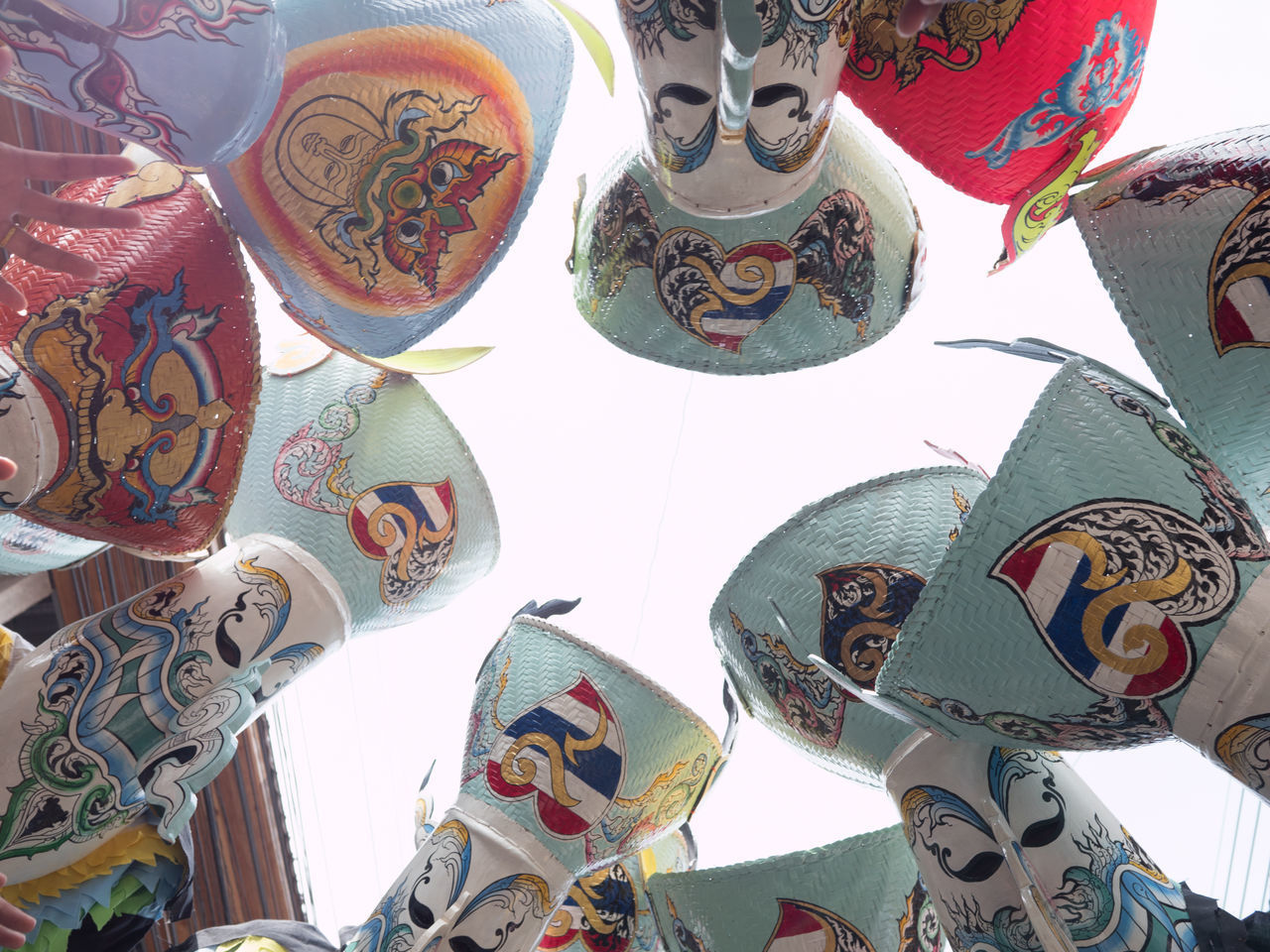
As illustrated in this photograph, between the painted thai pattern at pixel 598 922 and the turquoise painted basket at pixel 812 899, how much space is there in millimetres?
167

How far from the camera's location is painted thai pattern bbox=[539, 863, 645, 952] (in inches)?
48.1

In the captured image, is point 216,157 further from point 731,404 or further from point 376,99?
point 731,404

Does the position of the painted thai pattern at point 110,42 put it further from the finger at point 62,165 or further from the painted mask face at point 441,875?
the painted mask face at point 441,875

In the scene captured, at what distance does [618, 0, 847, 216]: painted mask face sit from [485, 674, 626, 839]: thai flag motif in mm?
488

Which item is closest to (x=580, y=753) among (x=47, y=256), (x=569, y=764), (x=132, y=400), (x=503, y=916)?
(x=569, y=764)

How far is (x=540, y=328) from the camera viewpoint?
1590 mm

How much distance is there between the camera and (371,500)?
3.57 ft

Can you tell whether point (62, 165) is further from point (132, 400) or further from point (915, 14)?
point (915, 14)

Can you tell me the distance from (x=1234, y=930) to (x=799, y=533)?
0.43m

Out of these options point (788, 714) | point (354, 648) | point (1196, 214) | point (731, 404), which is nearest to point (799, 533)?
point (788, 714)

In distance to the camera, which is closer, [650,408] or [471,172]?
[471,172]

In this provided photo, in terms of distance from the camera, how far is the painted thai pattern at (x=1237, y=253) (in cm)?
76

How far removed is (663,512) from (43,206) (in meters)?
0.96

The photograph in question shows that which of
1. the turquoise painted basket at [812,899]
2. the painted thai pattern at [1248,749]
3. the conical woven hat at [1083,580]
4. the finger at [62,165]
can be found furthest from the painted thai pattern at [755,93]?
the turquoise painted basket at [812,899]
